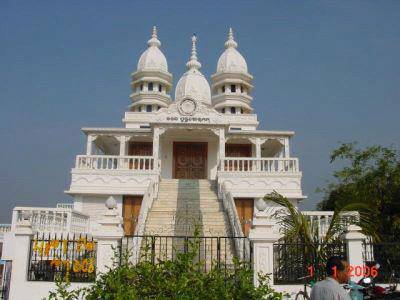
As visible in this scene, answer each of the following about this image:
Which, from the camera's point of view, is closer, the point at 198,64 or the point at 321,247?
the point at 321,247

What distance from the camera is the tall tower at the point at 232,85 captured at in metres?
33.6

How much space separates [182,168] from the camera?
27.7 meters

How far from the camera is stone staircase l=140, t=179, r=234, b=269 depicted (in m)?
13.9

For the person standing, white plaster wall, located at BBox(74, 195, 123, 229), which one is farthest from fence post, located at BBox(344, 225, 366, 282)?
white plaster wall, located at BBox(74, 195, 123, 229)

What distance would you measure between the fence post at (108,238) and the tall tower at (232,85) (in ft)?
76.5

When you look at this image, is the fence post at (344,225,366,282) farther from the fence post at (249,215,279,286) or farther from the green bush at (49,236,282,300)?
the green bush at (49,236,282,300)

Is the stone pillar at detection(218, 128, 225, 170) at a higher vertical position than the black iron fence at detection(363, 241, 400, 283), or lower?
higher

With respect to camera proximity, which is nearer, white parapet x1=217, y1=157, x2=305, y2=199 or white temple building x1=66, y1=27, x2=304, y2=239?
white temple building x1=66, y1=27, x2=304, y2=239

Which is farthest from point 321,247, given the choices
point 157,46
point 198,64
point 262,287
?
point 157,46

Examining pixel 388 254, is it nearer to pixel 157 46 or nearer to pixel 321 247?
pixel 321 247

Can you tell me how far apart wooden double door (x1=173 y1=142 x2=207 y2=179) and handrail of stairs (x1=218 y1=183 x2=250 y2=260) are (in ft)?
21.8

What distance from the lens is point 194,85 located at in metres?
34.5

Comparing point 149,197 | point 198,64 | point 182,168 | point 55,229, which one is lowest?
point 55,229

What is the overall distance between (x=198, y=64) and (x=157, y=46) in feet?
14.5
